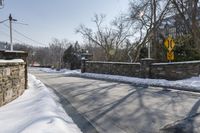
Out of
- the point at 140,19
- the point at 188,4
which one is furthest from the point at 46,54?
the point at 188,4

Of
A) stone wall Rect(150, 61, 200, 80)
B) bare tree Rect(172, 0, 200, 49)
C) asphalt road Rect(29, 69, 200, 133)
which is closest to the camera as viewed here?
asphalt road Rect(29, 69, 200, 133)

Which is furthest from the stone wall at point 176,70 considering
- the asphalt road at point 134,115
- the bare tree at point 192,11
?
the asphalt road at point 134,115

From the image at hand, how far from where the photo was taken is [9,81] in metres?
9.51

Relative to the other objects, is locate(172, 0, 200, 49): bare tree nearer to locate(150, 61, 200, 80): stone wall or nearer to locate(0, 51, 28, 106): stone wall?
locate(150, 61, 200, 80): stone wall

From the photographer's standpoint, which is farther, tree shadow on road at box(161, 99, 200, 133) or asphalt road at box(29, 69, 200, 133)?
asphalt road at box(29, 69, 200, 133)

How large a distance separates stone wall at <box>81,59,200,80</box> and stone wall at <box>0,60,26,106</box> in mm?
10093

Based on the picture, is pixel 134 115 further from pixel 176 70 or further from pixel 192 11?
pixel 192 11

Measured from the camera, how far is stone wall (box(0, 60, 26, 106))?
852 cm

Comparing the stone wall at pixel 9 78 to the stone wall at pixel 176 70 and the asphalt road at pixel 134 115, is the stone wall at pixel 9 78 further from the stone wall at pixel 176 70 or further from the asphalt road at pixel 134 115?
the stone wall at pixel 176 70

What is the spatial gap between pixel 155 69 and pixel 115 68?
20.4 feet

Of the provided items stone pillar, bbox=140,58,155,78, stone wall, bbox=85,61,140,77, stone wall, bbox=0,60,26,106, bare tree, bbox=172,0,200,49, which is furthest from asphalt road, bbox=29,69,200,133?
bare tree, bbox=172,0,200,49

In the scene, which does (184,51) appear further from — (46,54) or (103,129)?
(46,54)

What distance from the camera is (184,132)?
557 cm

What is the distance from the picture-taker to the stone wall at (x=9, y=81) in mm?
8516
